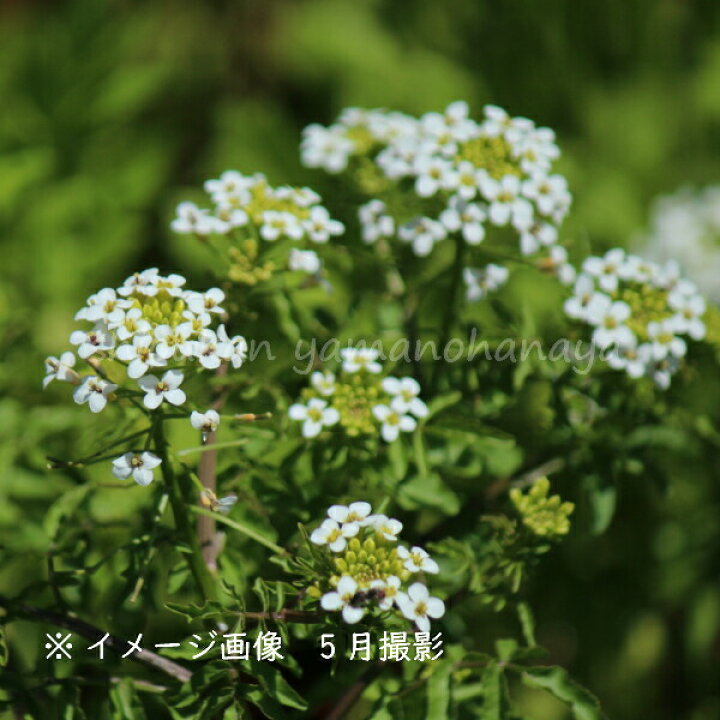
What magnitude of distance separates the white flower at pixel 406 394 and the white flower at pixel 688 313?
77 cm

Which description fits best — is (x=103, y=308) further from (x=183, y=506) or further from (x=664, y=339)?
(x=664, y=339)

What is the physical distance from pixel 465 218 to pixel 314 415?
2.32ft

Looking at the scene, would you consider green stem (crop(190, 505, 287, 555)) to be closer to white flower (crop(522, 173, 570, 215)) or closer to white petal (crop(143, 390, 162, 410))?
white petal (crop(143, 390, 162, 410))

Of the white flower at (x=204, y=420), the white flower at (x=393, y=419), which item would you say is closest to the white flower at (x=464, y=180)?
the white flower at (x=393, y=419)

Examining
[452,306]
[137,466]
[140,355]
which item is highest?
[452,306]

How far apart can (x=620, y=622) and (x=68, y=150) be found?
143 inches

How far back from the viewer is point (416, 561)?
210 centimetres

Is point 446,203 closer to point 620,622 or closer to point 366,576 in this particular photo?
point 366,576

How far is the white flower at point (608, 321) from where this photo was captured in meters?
2.54

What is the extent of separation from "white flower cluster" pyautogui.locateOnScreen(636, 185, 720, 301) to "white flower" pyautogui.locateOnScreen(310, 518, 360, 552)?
3134 mm

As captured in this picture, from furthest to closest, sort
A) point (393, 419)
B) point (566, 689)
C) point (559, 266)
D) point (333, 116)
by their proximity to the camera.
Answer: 1. point (333, 116)
2. point (559, 266)
3. point (393, 419)
4. point (566, 689)

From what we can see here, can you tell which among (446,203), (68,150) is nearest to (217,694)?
(446,203)

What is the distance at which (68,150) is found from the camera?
4.92 meters

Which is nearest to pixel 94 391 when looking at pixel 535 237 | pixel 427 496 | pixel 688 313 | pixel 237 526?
pixel 237 526
